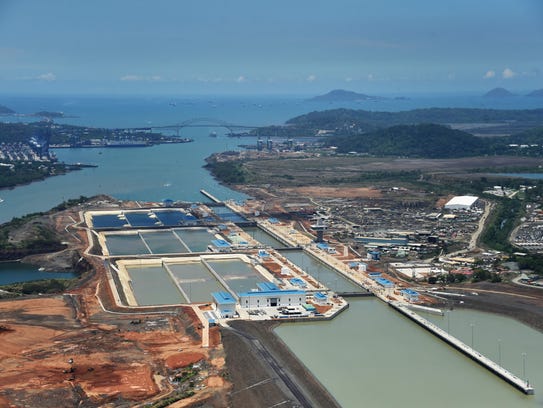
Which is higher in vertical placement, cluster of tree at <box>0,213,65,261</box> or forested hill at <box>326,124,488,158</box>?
forested hill at <box>326,124,488,158</box>

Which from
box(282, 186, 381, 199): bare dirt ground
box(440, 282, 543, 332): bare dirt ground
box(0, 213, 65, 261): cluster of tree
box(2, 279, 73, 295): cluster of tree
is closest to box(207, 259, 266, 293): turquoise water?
box(2, 279, 73, 295): cluster of tree

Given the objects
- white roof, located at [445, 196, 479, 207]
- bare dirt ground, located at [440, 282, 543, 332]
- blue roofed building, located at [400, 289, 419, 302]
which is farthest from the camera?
white roof, located at [445, 196, 479, 207]

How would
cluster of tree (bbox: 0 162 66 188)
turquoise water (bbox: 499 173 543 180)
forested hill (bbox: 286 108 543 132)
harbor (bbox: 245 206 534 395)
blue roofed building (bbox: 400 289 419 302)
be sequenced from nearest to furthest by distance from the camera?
1. harbor (bbox: 245 206 534 395)
2. blue roofed building (bbox: 400 289 419 302)
3. cluster of tree (bbox: 0 162 66 188)
4. turquoise water (bbox: 499 173 543 180)
5. forested hill (bbox: 286 108 543 132)

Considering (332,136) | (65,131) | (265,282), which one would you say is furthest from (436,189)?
(65,131)

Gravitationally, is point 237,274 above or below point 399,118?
below

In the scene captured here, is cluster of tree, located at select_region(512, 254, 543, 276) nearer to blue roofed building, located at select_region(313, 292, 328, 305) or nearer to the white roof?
blue roofed building, located at select_region(313, 292, 328, 305)

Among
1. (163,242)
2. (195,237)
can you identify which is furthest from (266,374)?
(195,237)

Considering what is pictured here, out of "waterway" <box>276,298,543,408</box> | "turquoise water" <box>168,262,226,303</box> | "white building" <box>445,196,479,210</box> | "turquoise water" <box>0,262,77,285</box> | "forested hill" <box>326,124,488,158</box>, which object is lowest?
"turquoise water" <box>0,262,77,285</box>

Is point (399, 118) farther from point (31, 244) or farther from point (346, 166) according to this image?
point (31, 244)
